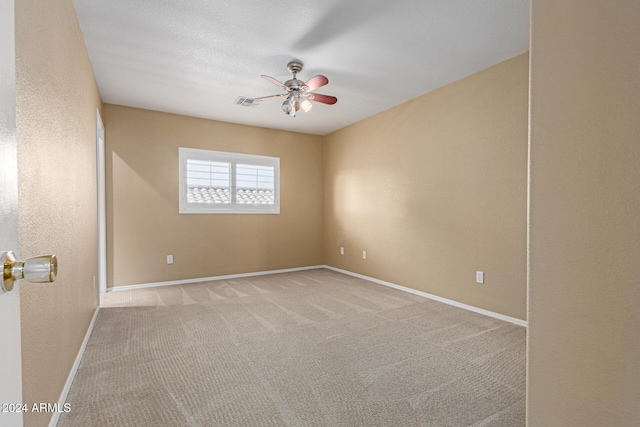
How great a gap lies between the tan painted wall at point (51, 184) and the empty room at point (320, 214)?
0.02 m

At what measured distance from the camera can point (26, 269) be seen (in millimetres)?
565

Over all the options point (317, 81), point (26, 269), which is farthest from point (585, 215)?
point (317, 81)

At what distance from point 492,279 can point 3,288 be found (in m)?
3.60

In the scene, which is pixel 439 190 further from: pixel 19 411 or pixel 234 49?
pixel 19 411

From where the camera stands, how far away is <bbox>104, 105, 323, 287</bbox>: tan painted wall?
4230 millimetres

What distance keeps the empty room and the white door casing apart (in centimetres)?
1

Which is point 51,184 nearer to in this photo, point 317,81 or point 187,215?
point 317,81

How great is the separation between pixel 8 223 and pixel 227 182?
4.56m

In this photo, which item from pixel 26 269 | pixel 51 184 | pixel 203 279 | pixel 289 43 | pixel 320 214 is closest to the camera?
pixel 26 269

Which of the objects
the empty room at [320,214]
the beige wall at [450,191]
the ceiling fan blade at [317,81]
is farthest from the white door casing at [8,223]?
the beige wall at [450,191]

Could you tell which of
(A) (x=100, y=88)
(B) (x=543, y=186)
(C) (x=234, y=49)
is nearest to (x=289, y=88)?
(C) (x=234, y=49)

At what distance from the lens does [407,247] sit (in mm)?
4184

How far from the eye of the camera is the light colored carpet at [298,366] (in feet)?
5.49

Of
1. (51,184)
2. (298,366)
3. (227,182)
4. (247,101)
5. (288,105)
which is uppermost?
(247,101)
